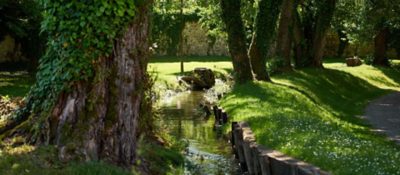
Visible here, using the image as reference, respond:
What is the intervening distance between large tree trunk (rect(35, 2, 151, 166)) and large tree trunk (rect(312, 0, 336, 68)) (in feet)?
88.2

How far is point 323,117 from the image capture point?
1972 cm

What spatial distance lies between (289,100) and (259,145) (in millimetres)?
9212

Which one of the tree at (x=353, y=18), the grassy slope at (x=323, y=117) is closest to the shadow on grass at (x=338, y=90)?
the grassy slope at (x=323, y=117)

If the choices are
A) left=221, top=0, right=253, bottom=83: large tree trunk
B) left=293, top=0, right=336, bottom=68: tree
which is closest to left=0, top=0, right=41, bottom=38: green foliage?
left=221, top=0, right=253, bottom=83: large tree trunk

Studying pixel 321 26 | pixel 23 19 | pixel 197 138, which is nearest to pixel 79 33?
pixel 197 138

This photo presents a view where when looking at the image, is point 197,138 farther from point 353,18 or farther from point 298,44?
point 353,18

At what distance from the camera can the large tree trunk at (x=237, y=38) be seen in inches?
981

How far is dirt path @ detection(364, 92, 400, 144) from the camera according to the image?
18.6 meters

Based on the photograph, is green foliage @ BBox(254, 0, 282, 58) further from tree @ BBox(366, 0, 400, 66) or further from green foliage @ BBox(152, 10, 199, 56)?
green foliage @ BBox(152, 10, 199, 56)

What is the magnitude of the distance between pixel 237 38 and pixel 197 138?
8.40m

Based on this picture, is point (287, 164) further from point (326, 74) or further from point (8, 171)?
point (326, 74)

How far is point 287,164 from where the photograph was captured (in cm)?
1003

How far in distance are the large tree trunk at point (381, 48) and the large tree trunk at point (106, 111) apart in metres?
38.7

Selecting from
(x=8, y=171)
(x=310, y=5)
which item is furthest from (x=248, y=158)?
(x=310, y=5)
